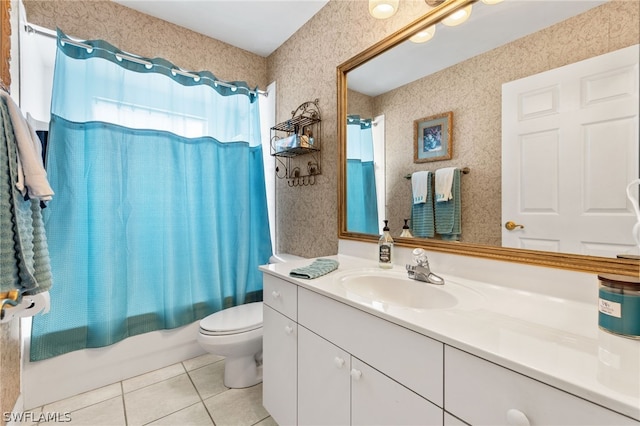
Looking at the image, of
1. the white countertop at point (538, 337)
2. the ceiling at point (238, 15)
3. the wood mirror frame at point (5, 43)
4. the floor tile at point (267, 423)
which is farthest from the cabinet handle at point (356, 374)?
the ceiling at point (238, 15)

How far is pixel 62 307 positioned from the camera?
1578 mm

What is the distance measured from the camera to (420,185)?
1320 mm

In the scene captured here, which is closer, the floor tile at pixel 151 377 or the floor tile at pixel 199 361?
the floor tile at pixel 151 377

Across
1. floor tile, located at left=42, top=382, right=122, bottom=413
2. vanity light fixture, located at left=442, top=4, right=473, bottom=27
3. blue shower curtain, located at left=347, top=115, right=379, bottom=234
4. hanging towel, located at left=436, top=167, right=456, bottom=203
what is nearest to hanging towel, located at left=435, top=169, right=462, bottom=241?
hanging towel, located at left=436, top=167, right=456, bottom=203

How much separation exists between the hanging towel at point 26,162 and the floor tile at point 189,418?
48.7 inches

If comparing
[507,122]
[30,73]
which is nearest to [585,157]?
[507,122]

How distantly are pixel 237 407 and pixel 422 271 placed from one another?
1299 mm

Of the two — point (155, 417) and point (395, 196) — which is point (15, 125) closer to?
point (155, 417)

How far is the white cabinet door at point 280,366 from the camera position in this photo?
1.20 meters

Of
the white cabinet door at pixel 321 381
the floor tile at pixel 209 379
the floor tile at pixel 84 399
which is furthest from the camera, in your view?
the floor tile at pixel 209 379

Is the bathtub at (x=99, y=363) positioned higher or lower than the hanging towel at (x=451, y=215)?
lower

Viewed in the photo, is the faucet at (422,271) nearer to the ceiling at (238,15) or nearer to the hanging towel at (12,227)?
the hanging towel at (12,227)

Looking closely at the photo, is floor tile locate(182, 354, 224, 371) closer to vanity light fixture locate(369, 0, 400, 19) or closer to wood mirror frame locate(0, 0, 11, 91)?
wood mirror frame locate(0, 0, 11, 91)

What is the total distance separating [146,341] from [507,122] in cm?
239
